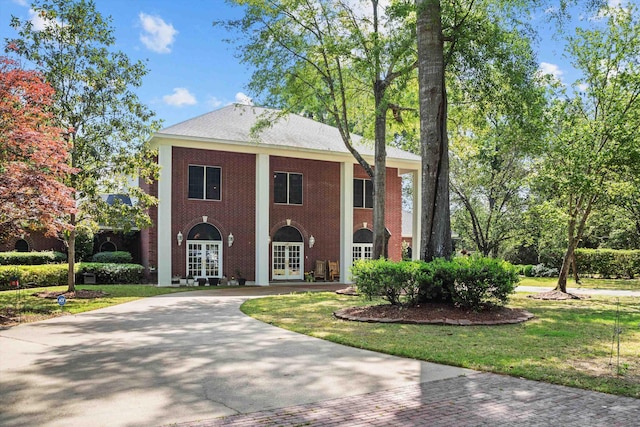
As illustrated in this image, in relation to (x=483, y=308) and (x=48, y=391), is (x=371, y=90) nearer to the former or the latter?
(x=483, y=308)

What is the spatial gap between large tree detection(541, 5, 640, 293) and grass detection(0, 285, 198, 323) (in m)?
13.5

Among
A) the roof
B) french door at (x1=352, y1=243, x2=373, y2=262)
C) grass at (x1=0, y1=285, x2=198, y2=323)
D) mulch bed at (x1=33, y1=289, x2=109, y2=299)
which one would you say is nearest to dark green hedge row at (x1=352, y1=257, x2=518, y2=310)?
grass at (x1=0, y1=285, x2=198, y2=323)

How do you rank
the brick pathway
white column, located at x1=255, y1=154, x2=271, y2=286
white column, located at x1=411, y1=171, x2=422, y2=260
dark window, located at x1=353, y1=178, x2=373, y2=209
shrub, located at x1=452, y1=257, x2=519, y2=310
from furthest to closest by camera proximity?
white column, located at x1=411, y1=171, x2=422, y2=260 < dark window, located at x1=353, y1=178, x2=373, y2=209 < white column, located at x1=255, y1=154, x2=271, y2=286 < shrub, located at x1=452, y1=257, x2=519, y2=310 < the brick pathway

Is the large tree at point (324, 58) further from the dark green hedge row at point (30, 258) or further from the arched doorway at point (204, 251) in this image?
the dark green hedge row at point (30, 258)

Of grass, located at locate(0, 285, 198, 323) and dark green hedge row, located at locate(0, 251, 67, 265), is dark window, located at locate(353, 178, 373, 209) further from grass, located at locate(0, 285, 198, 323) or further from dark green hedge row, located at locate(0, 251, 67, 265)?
dark green hedge row, located at locate(0, 251, 67, 265)

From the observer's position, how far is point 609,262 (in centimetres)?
2950

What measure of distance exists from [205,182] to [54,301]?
918 cm

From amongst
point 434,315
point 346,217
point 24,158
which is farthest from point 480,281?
point 346,217

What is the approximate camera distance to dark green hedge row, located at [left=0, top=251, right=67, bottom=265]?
2148 cm

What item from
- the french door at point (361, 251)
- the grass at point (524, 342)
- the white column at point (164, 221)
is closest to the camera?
the grass at point (524, 342)

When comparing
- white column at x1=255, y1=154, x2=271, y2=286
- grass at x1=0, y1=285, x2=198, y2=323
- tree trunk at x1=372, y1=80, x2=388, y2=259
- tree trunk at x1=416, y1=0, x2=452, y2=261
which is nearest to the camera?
grass at x1=0, y1=285, x2=198, y2=323

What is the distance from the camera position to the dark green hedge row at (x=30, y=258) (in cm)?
2148

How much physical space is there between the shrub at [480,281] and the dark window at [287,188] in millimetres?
14123

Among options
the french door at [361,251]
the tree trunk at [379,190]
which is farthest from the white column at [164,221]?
the french door at [361,251]
